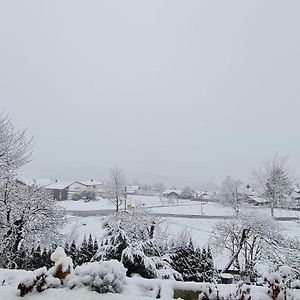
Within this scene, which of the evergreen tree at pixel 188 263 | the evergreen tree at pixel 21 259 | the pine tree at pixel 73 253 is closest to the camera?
the evergreen tree at pixel 188 263

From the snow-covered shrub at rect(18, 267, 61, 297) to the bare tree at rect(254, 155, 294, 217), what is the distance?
26.7m

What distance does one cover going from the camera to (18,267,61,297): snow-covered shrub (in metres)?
3.53

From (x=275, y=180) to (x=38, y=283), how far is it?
91.7 feet

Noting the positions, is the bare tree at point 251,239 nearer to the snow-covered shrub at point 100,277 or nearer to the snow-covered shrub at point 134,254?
the snow-covered shrub at point 134,254

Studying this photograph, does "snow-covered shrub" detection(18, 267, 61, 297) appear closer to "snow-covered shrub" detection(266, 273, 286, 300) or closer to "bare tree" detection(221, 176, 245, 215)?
"snow-covered shrub" detection(266, 273, 286, 300)

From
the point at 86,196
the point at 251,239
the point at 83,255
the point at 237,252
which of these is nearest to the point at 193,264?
the point at 237,252

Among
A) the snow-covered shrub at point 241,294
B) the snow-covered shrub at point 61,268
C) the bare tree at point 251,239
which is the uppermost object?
the snow-covered shrub at point 61,268

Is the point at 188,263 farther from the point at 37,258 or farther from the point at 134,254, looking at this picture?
the point at 37,258

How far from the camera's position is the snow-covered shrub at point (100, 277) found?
12.0 ft

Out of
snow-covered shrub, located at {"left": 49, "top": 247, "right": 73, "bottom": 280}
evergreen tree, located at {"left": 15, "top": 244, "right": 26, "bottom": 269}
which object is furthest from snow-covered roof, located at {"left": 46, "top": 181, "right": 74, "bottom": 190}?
snow-covered shrub, located at {"left": 49, "top": 247, "right": 73, "bottom": 280}

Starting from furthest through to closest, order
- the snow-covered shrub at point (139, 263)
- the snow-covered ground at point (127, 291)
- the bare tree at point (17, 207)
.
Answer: the bare tree at point (17, 207) → the snow-covered shrub at point (139, 263) → the snow-covered ground at point (127, 291)

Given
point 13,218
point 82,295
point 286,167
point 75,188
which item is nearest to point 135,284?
point 82,295

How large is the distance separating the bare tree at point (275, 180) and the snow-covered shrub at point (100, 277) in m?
26.2

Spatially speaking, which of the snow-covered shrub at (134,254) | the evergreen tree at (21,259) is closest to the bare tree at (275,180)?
the evergreen tree at (21,259)
